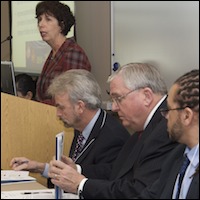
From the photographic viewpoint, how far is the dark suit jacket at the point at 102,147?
2.45 metres

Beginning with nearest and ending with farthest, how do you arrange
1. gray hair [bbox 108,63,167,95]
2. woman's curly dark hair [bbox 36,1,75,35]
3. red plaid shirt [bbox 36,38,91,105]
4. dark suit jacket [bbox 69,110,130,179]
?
gray hair [bbox 108,63,167,95], dark suit jacket [bbox 69,110,130,179], red plaid shirt [bbox 36,38,91,105], woman's curly dark hair [bbox 36,1,75,35]

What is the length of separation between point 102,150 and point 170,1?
4.29ft

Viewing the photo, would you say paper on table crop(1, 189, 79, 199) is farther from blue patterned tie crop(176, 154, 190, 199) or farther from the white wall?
the white wall

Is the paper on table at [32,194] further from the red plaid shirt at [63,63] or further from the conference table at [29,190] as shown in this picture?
the red plaid shirt at [63,63]

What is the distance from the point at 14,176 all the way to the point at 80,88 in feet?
1.71

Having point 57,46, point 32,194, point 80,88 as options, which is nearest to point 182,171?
point 32,194

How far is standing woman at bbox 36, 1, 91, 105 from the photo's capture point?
3459mm

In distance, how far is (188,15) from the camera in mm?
3215

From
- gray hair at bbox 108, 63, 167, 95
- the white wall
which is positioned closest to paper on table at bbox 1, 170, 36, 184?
gray hair at bbox 108, 63, 167, 95

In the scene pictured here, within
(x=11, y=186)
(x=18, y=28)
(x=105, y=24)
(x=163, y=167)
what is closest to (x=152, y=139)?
(x=163, y=167)

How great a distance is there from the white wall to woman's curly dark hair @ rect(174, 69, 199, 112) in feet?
4.67

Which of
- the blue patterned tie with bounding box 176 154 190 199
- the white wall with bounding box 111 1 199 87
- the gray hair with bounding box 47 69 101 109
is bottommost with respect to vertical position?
the blue patterned tie with bounding box 176 154 190 199

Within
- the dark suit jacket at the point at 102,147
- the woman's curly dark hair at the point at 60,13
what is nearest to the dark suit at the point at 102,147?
the dark suit jacket at the point at 102,147

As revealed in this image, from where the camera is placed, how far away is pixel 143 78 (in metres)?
2.22
